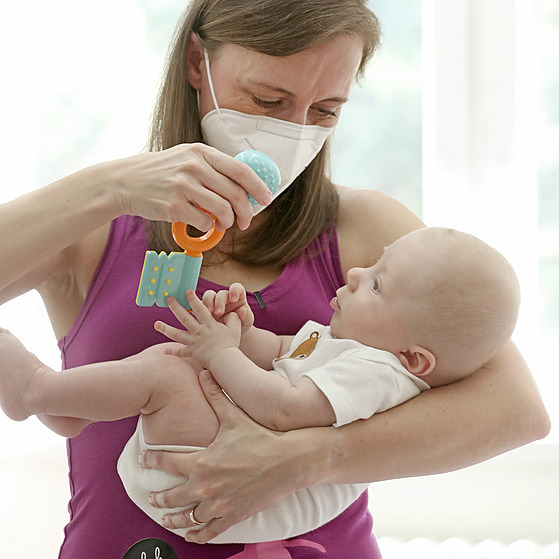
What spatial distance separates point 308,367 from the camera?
1.25 m

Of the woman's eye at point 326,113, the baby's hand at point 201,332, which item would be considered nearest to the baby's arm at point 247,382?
the baby's hand at point 201,332

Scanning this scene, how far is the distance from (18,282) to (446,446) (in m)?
0.82

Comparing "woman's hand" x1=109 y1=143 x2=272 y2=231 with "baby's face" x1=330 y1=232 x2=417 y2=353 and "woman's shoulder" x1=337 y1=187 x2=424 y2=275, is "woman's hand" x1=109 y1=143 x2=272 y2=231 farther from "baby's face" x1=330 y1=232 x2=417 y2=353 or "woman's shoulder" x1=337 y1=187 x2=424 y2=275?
"woman's shoulder" x1=337 y1=187 x2=424 y2=275

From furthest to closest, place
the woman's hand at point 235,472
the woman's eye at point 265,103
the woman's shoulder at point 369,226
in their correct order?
the woman's shoulder at point 369,226
the woman's eye at point 265,103
the woman's hand at point 235,472

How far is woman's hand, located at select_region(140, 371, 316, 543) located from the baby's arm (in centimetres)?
3

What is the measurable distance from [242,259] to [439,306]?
1.49 ft

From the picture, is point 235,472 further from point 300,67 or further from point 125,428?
point 300,67

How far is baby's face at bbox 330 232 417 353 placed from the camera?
125 centimetres

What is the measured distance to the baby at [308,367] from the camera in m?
1.17

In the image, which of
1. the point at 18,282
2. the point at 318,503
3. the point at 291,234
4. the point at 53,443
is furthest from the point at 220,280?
the point at 53,443

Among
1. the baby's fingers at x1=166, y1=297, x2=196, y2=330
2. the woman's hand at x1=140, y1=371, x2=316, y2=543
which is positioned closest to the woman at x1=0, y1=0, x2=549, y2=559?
the woman's hand at x1=140, y1=371, x2=316, y2=543

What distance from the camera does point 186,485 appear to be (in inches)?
45.3

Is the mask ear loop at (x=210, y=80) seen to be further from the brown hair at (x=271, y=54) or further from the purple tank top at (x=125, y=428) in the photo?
the purple tank top at (x=125, y=428)

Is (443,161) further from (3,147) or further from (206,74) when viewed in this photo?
(3,147)
